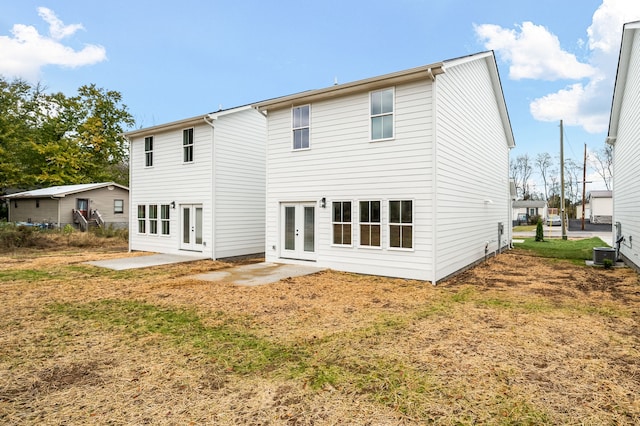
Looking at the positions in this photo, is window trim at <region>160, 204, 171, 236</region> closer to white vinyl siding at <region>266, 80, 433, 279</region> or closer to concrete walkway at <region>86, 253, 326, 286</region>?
concrete walkway at <region>86, 253, 326, 286</region>

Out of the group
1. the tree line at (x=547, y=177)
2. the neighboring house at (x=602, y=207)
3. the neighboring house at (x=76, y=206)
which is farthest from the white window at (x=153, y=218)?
the tree line at (x=547, y=177)

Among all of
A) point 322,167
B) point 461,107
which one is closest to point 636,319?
point 461,107

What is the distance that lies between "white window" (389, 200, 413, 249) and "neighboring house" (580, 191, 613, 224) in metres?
45.8

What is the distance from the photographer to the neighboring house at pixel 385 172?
8844mm

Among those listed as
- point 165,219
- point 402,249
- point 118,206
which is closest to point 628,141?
point 402,249

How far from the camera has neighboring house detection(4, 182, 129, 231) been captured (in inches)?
1008

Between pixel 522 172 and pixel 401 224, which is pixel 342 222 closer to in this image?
pixel 401 224

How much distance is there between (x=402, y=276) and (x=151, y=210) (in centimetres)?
1153

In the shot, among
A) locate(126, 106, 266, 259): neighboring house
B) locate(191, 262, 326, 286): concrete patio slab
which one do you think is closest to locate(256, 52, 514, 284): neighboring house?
locate(191, 262, 326, 286): concrete patio slab

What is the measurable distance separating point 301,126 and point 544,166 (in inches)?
2265

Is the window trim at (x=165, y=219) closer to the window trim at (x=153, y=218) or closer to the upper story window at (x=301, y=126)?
the window trim at (x=153, y=218)

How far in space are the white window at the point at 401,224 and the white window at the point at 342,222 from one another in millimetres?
1287

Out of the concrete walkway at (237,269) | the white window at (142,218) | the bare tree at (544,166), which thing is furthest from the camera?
the bare tree at (544,166)

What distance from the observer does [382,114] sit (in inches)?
375
